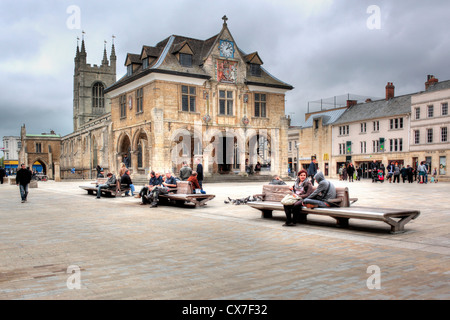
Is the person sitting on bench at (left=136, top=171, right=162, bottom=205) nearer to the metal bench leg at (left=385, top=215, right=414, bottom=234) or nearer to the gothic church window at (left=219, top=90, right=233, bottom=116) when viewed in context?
the metal bench leg at (left=385, top=215, right=414, bottom=234)

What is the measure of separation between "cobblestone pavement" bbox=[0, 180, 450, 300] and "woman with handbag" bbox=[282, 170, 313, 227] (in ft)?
1.03

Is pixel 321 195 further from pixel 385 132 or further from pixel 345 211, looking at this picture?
pixel 385 132

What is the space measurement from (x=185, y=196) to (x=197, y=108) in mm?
22461

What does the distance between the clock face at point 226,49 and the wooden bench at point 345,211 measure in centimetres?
2713

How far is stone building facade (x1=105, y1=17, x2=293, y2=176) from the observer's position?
34156 mm

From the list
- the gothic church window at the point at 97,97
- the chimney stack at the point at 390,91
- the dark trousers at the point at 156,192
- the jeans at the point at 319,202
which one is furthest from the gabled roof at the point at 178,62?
the gothic church window at the point at 97,97

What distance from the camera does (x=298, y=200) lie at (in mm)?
9930

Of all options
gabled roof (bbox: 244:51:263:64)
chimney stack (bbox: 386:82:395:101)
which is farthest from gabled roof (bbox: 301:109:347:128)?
gabled roof (bbox: 244:51:263:64)

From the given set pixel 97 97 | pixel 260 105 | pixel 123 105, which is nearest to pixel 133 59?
pixel 123 105

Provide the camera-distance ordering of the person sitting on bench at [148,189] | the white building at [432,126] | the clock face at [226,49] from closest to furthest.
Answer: the person sitting on bench at [148,189]
the clock face at [226,49]
the white building at [432,126]

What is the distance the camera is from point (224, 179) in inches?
1410

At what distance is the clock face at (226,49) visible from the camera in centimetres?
3728

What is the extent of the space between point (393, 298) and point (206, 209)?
984 cm

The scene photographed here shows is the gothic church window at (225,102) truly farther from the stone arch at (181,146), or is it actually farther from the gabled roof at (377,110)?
the gabled roof at (377,110)
